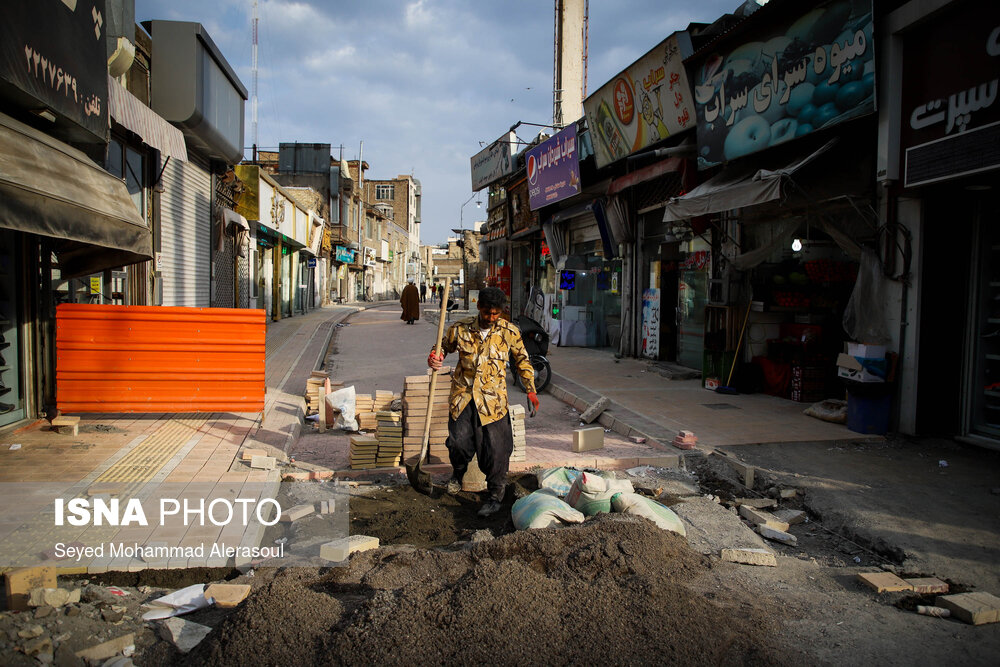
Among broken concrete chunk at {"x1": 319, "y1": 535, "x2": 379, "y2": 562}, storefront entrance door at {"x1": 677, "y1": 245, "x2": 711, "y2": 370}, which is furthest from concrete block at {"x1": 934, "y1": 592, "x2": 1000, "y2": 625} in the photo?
storefront entrance door at {"x1": 677, "y1": 245, "x2": 711, "y2": 370}

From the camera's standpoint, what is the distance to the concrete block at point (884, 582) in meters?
3.38

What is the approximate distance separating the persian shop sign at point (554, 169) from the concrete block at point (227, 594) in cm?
1319

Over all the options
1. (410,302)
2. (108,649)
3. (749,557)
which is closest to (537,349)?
(749,557)

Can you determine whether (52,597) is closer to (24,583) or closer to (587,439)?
(24,583)

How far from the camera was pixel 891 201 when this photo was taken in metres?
6.75

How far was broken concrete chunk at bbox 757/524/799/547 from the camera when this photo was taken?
13.9ft

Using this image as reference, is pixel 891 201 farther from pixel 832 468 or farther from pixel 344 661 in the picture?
pixel 344 661

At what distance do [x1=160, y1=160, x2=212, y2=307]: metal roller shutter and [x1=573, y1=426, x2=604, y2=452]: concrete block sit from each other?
26.1ft

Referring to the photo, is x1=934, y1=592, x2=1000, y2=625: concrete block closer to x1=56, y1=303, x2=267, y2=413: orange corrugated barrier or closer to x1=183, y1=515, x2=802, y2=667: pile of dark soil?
x1=183, y1=515, x2=802, y2=667: pile of dark soil

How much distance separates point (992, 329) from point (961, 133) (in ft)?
7.03

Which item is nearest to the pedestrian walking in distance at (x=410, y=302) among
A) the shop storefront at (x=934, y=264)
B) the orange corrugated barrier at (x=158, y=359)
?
the orange corrugated barrier at (x=158, y=359)

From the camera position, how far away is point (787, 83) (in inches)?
314

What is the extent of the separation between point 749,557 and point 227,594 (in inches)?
115

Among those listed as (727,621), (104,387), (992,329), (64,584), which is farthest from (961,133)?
(104,387)
